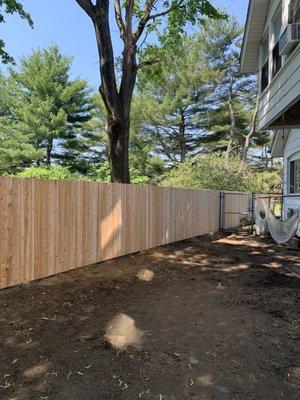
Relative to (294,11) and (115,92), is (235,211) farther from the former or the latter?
(294,11)

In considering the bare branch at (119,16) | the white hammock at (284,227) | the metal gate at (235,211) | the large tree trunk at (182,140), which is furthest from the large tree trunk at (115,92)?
the large tree trunk at (182,140)

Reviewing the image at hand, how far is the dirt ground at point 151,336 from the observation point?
2.88 m

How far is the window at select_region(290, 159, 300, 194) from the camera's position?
38.6 feet

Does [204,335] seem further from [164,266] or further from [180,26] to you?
[180,26]

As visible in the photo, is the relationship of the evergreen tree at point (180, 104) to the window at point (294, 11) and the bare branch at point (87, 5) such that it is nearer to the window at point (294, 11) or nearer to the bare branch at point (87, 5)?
the bare branch at point (87, 5)

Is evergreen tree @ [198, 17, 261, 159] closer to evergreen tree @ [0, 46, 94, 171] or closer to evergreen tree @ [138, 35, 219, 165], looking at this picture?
evergreen tree @ [138, 35, 219, 165]

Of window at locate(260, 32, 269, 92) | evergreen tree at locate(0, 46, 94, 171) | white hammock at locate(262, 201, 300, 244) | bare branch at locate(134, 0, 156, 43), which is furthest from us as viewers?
evergreen tree at locate(0, 46, 94, 171)

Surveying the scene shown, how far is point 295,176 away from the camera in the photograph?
39.2 ft

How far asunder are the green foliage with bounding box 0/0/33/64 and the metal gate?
8.26m

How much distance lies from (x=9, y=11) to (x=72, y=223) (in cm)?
712

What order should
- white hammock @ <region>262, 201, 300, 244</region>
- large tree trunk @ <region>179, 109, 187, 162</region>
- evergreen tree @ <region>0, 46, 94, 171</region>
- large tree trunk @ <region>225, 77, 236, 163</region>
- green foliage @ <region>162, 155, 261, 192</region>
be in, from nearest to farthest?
white hammock @ <region>262, 201, 300, 244</region> < green foliage @ <region>162, 155, 261, 192</region> < evergreen tree @ <region>0, 46, 94, 171</region> < large tree trunk @ <region>225, 77, 236, 163</region> < large tree trunk @ <region>179, 109, 187, 162</region>

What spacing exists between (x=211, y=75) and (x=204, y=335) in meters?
25.1

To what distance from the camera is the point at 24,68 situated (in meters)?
26.2

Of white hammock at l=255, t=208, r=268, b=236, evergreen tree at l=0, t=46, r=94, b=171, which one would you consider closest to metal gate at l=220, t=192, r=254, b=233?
white hammock at l=255, t=208, r=268, b=236
